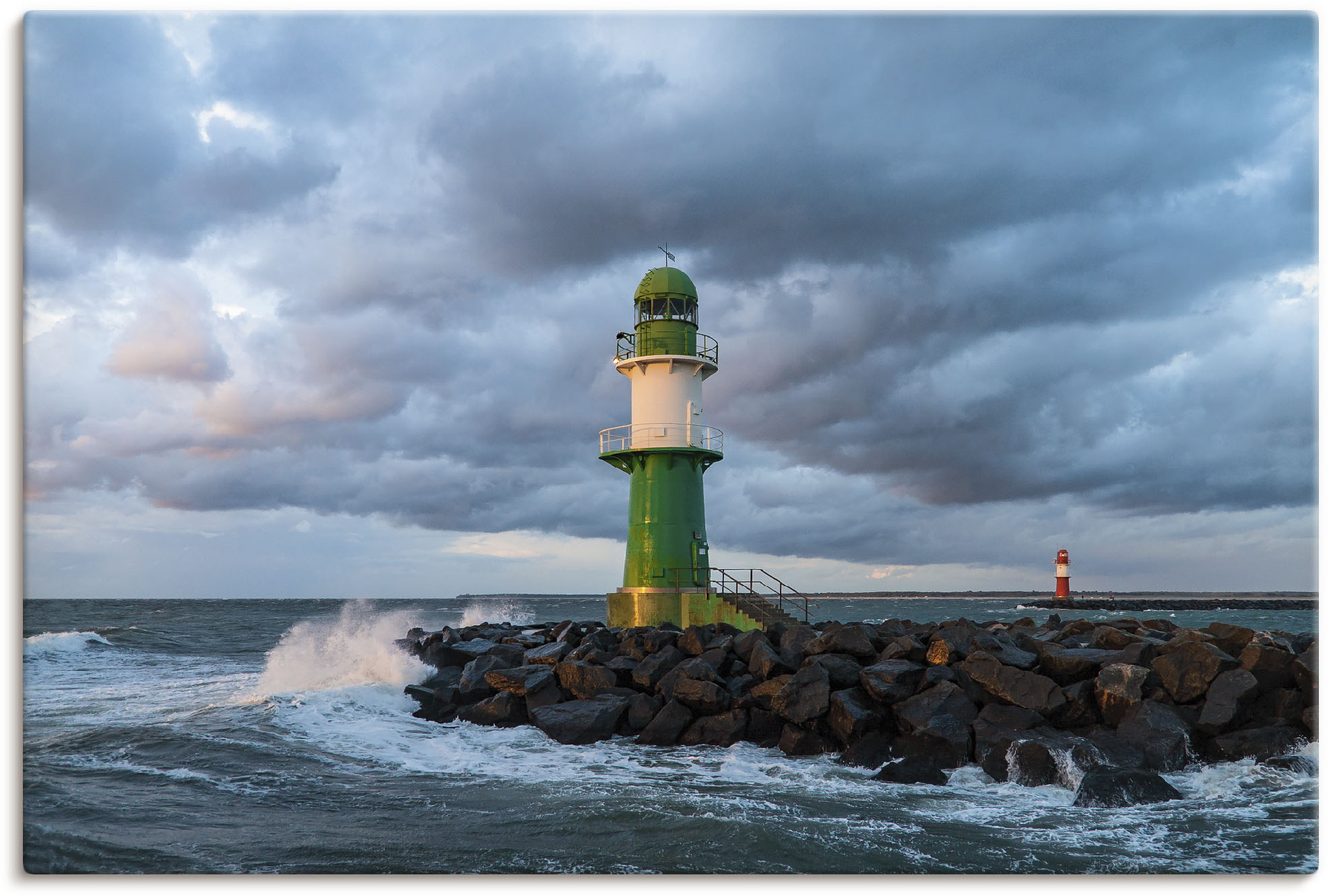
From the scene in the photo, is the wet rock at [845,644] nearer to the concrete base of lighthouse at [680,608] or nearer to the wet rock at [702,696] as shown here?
the wet rock at [702,696]

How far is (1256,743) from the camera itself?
8.00 metres

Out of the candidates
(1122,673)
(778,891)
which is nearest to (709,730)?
(1122,673)

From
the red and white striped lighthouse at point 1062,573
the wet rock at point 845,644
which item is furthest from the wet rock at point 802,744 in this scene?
the red and white striped lighthouse at point 1062,573

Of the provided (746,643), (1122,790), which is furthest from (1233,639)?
(746,643)

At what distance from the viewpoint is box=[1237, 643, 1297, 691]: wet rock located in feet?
28.0

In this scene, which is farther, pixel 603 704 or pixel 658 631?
pixel 658 631

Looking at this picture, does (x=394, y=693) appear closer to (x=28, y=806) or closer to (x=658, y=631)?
(x=658, y=631)

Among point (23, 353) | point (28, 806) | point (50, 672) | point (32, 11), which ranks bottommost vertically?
point (50, 672)

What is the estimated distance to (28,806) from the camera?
17.5 ft

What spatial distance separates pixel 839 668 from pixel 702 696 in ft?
5.41

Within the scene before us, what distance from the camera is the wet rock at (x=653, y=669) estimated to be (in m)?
11.0

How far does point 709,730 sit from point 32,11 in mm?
8539

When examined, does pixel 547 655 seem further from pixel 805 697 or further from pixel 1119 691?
pixel 1119 691

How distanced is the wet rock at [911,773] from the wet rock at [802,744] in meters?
1.00
